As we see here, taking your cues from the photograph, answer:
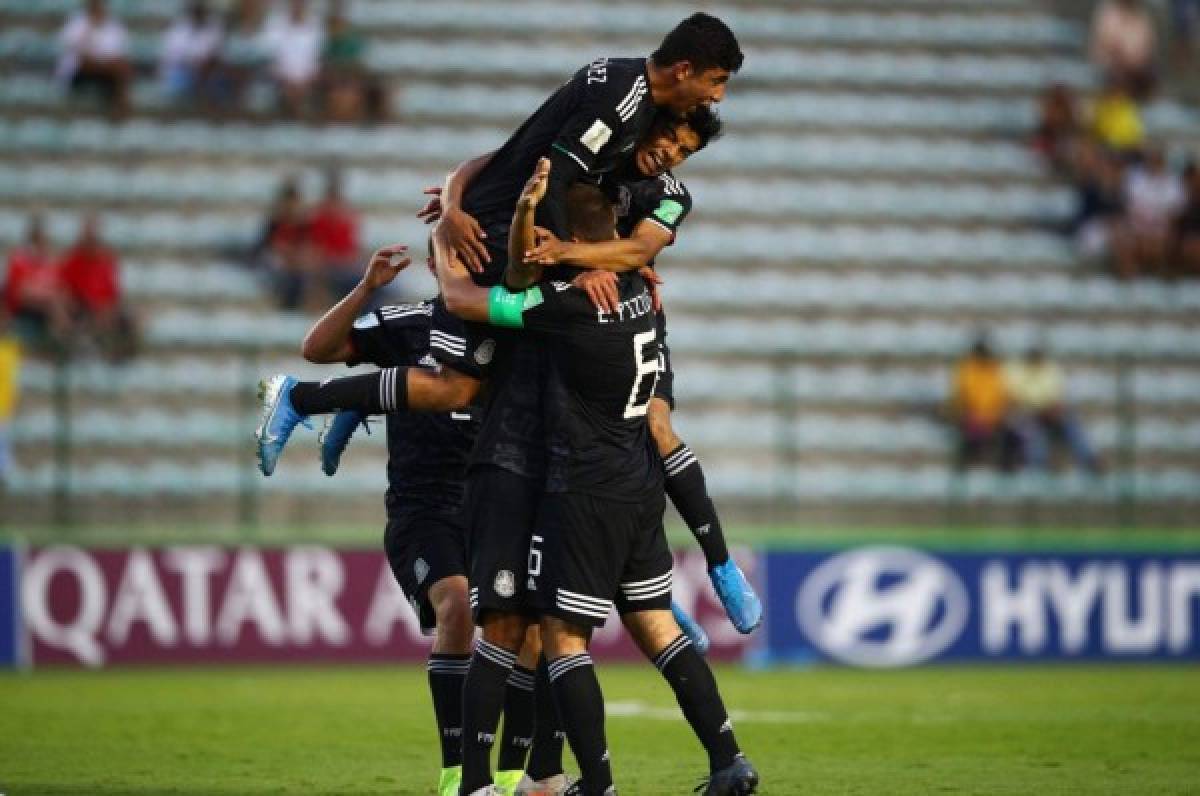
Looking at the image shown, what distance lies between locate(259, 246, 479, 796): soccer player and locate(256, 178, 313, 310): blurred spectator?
10.9m

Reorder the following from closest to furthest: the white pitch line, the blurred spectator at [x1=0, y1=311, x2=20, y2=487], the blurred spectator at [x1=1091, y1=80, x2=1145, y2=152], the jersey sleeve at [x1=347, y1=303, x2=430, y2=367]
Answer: the jersey sleeve at [x1=347, y1=303, x2=430, y2=367], the white pitch line, the blurred spectator at [x1=0, y1=311, x2=20, y2=487], the blurred spectator at [x1=1091, y1=80, x2=1145, y2=152]

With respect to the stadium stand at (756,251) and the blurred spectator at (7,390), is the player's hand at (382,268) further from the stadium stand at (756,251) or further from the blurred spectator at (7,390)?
the blurred spectator at (7,390)

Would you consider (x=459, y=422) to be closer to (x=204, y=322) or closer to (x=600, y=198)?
(x=600, y=198)

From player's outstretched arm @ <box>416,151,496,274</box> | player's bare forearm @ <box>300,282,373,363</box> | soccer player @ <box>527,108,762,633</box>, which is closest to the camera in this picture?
soccer player @ <box>527,108,762,633</box>

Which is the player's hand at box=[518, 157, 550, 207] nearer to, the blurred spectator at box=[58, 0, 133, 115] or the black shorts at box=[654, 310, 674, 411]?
the black shorts at box=[654, 310, 674, 411]

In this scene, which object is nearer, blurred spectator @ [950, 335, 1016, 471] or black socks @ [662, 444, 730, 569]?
black socks @ [662, 444, 730, 569]

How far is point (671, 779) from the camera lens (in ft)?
33.9

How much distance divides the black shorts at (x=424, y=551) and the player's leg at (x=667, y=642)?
112 centimetres

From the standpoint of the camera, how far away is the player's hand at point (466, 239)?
29.9ft

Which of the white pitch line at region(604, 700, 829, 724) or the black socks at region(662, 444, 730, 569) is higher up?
the black socks at region(662, 444, 730, 569)

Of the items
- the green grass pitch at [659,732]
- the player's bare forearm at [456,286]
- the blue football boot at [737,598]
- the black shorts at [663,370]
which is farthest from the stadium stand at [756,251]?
the player's bare forearm at [456,286]

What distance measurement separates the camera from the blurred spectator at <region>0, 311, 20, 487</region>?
→ 18.0m

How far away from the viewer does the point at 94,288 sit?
19.9 m

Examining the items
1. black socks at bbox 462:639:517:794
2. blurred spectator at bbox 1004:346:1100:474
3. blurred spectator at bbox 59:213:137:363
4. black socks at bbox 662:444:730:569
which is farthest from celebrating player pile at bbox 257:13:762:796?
blurred spectator at bbox 1004:346:1100:474
